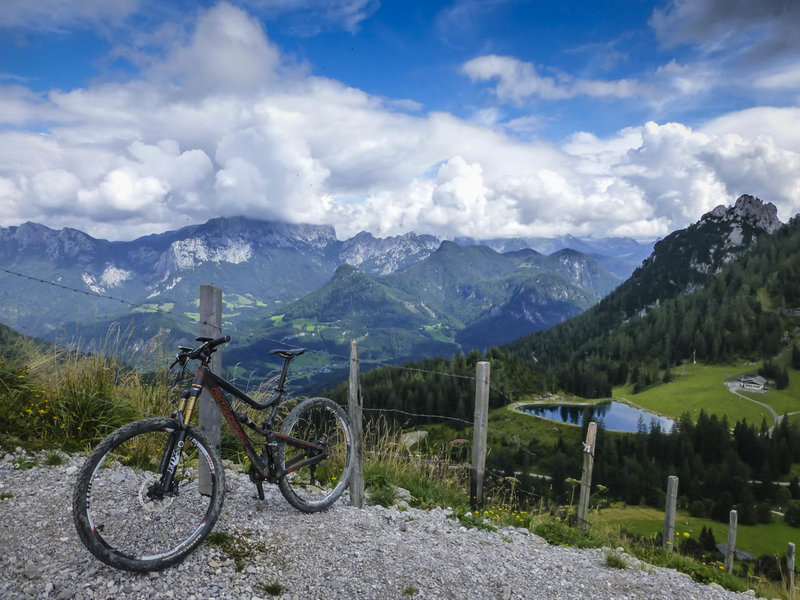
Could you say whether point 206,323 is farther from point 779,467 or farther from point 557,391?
point 557,391

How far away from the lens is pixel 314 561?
5703 millimetres

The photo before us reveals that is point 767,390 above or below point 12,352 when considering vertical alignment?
below

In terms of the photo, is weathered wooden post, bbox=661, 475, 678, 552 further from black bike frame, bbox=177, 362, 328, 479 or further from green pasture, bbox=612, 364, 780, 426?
green pasture, bbox=612, 364, 780, 426

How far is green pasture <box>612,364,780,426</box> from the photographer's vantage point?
15900 centimetres

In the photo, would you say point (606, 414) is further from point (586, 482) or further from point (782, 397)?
point (586, 482)

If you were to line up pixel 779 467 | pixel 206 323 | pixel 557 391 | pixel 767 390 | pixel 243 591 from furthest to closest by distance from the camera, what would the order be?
pixel 557 391, pixel 767 390, pixel 779 467, pixel 206 323, pixel 243 591

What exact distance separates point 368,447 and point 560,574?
16.2 ft

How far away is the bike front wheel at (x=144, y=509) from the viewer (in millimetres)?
4637

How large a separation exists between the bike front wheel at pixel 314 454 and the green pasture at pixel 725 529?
292 feet

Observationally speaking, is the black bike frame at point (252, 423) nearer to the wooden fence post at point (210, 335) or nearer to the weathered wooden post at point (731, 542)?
the wooden fence post at point (210, 335)

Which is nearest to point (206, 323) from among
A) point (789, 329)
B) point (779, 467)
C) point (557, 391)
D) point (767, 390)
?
point (779, 467)

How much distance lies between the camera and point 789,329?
199125 mm

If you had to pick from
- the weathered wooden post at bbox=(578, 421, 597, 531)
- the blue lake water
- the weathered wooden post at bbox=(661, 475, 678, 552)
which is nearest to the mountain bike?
the weathered wooden post at bbox=(578, 421, 597, 531)

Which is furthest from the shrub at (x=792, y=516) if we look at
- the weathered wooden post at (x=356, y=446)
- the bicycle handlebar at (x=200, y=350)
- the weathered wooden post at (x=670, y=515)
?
the bicycle handlebar at (x=200, y=350)
